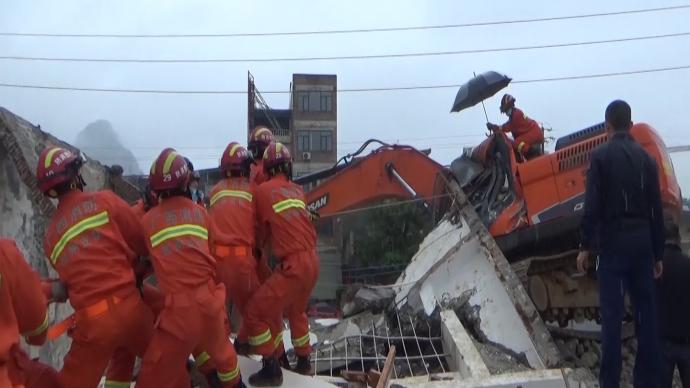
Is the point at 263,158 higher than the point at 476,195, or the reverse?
the point at 263,158

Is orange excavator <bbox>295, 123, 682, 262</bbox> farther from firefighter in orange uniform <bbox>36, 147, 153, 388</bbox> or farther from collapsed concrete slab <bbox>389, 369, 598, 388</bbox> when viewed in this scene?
firefighter in orange uniform <bbox>36, 147, 153, 388</bbox>

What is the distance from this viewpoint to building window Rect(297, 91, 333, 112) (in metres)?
48.1

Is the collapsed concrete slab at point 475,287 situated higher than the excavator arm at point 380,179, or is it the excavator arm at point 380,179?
the excavator arm at point 380,179

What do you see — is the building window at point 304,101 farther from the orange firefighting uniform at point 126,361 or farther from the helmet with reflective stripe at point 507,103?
the orange firefighting uniform at point 126,361

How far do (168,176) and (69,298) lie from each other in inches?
35.4

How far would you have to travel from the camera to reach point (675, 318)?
16.9ft

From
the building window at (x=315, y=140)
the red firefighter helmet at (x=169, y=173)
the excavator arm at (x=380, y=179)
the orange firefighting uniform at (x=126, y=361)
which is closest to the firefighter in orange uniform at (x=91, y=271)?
the orange firefighting uniform at (x=126, y=361)

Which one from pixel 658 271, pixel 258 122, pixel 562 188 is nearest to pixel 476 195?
pixel 562 188

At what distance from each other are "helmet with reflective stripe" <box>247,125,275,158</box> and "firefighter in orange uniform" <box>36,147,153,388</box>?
7.74 feet

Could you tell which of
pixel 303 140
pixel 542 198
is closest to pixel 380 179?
pixel 542 198

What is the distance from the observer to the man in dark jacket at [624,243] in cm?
502

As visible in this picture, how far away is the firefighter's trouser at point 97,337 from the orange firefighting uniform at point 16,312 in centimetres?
33

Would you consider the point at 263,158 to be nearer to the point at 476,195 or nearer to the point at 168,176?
the point at 168,176

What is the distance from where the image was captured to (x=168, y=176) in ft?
17.0
